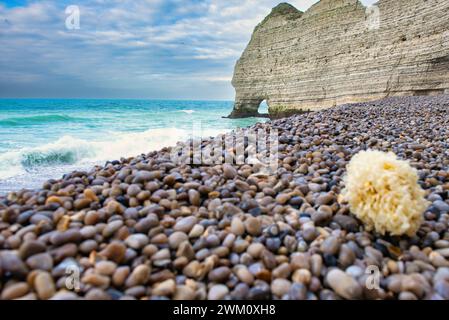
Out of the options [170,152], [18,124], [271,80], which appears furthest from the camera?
[271,80]

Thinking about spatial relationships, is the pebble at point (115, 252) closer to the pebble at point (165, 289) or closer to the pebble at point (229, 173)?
the pebble at point (165, 289)

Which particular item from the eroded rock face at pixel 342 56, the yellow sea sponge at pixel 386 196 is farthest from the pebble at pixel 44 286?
the eroded rock face at pixel 342 56

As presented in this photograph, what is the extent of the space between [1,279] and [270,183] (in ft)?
6.39

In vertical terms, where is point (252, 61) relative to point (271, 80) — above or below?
above

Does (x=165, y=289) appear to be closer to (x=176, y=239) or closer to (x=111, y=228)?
(x=176, y=239)

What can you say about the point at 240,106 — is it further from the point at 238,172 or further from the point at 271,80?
the point at 238,172

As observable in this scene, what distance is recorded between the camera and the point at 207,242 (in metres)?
1.89

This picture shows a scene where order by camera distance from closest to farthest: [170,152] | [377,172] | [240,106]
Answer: [377,172]
[170,152]
[240,106]

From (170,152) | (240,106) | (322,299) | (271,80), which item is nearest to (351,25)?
(271,80)

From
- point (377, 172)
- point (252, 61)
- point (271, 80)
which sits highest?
point (252, 61)

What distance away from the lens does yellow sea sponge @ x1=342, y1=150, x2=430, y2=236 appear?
196cm

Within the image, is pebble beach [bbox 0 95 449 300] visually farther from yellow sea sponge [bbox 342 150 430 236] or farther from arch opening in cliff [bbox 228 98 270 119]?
arch opening in cliff [bbox 228 98 270 119]

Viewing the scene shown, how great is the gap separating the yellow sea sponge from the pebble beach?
102 millimetres
